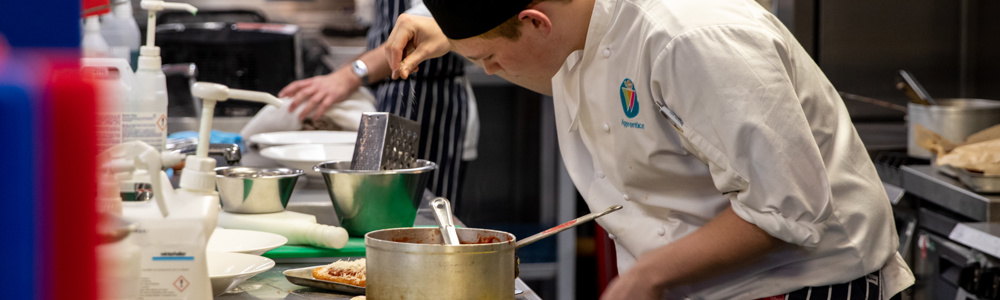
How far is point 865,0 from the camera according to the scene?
3.36 meters

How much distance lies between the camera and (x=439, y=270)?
2.79 ft

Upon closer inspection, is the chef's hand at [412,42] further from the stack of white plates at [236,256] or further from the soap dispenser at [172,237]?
the soap dispenser at [172,237]

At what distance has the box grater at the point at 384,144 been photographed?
4.24 ft

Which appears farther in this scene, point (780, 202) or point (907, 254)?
point (907, 254)

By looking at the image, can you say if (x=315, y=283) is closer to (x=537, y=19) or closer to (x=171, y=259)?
(x=171, y=259)

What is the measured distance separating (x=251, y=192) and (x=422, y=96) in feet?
4.76

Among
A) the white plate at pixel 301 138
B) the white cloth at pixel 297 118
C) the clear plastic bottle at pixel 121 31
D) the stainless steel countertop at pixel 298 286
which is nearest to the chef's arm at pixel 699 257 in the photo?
the stainless steel countertop at pixel 298 286

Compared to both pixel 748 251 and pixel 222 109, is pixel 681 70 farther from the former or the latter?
pixel 222 109

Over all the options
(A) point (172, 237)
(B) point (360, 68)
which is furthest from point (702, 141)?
(B) point (360, 68)

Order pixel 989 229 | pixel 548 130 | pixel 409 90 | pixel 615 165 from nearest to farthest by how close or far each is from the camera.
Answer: pixel 615 165 → pixel 989 229 → pixel 409 90 → pixel 548 130

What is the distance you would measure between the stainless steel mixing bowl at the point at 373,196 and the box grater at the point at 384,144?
33mm

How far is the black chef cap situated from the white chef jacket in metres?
0.14

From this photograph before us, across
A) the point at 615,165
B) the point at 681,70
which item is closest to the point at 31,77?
the point at 681,70

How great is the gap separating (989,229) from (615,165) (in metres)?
1.33
